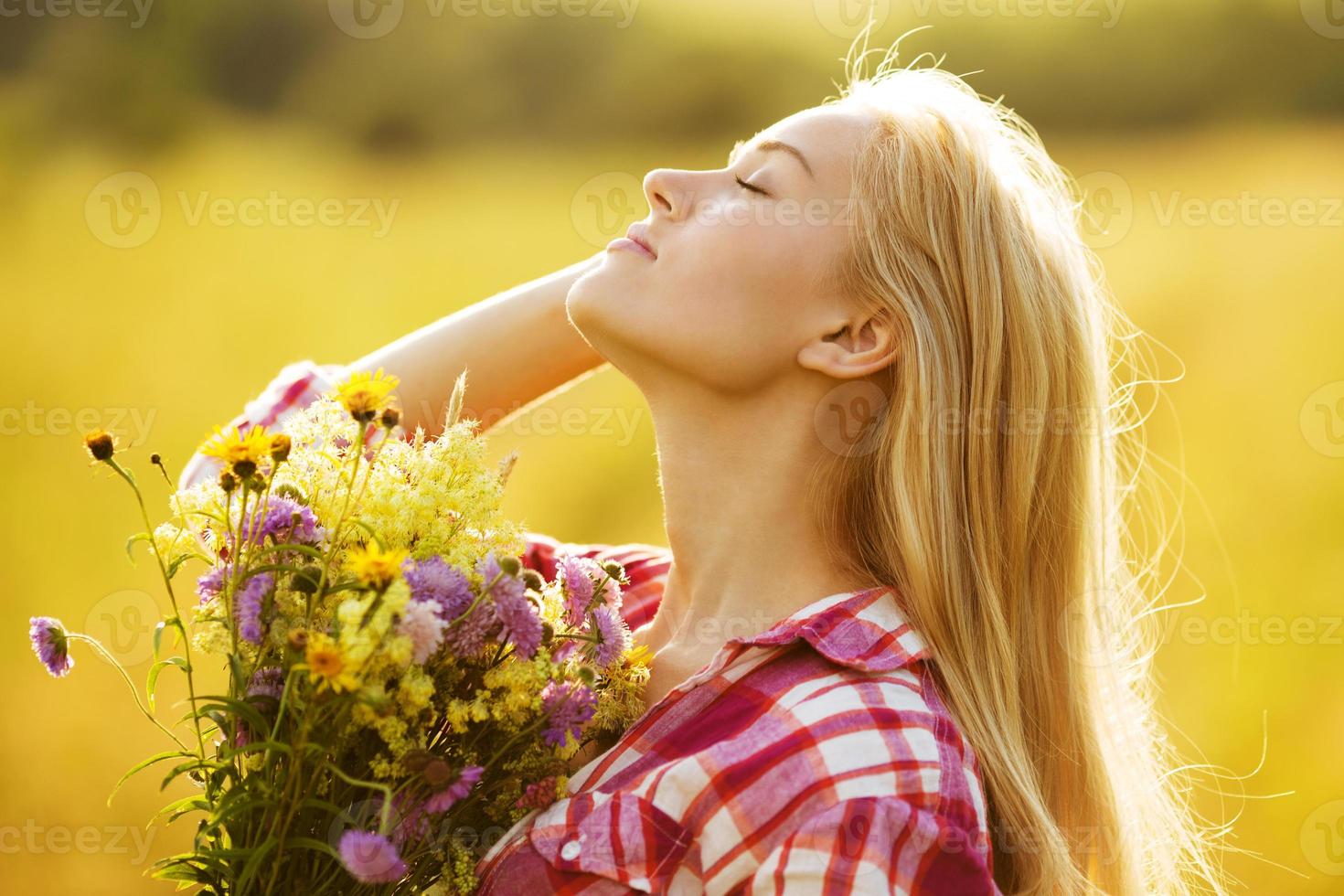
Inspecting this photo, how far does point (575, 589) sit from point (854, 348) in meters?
0.55

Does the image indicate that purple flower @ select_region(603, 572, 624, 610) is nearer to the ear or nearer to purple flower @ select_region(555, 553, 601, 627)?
purple flower @ select_region(555, 553, 601, 627)

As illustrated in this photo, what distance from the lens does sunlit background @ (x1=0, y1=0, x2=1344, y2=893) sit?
144 inches

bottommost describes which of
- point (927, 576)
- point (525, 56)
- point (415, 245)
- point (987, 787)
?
point (987, 787)

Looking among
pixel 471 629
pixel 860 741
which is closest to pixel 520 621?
pixel 471 629

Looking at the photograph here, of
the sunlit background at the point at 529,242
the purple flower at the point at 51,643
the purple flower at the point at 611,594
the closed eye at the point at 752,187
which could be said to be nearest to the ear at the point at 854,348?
the closed eye at the point at 752,187

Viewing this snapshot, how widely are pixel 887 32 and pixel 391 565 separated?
18.9 feet

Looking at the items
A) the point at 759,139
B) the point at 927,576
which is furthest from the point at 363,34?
the point at 927,576

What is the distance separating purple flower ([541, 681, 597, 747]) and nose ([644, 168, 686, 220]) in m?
0.68

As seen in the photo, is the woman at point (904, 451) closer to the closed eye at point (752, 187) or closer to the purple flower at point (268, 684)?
the closed eye at point (752, 187)

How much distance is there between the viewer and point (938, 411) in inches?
60.6

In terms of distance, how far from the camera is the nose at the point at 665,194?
1585 mm

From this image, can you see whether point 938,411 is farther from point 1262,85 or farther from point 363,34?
point 1262,85

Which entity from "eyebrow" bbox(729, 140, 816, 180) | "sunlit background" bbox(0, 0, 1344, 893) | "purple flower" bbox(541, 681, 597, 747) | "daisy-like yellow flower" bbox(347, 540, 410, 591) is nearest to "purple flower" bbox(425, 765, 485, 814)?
"purple flower" bbox(541, 681, 597, 747)

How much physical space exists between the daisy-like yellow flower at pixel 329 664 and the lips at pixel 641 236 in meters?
0.77
